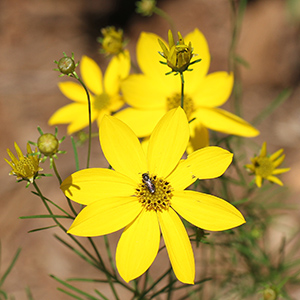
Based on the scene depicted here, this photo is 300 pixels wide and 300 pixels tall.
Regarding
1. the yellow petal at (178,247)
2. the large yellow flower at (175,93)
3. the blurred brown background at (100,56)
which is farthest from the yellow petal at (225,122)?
the blurred brown background at (100,56)

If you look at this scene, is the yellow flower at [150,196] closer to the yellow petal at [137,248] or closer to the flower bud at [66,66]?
the yellow petal at [137,248]

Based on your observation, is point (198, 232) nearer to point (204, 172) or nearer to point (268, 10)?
point (204, 172)

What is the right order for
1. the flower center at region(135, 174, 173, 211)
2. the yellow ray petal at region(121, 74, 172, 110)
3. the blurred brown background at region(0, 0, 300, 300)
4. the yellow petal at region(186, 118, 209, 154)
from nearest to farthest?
the flower center at region(135, 174, 173, 211)
the yellow petal at region(186, 118, 209, 154)
the yellow ray petal at region(121, 74, 172, 110)
the blurred brown background at region(0, 0, 300, 300)

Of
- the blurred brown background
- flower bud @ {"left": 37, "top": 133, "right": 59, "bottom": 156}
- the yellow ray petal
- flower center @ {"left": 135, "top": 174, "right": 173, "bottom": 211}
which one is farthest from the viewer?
the blurred brown background

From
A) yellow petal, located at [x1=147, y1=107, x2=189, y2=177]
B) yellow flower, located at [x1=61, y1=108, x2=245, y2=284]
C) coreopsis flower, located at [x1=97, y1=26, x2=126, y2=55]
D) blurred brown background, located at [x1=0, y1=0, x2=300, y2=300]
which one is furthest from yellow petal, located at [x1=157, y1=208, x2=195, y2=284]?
blurred brown background, located at [x1=0, y1=0, x2=300, y2=300]

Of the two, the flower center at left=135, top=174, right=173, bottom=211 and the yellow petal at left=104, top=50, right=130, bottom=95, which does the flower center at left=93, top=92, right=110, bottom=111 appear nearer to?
the yellow petal at left=104, top=50, right=130, bottom=95

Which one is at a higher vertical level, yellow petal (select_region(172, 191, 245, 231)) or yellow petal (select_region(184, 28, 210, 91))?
yellow petal (select_region(184, 28, 210, 91))

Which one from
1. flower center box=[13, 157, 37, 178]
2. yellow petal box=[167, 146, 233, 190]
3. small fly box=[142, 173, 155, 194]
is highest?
flower center box=[13, 157, 37, 178]
